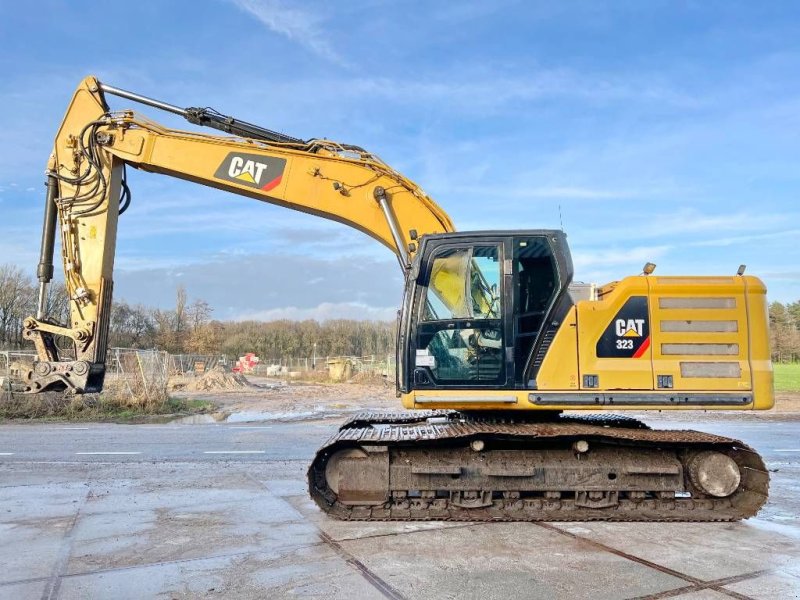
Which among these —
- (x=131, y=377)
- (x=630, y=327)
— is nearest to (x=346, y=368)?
(x=131, y=377)

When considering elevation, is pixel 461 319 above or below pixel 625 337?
above

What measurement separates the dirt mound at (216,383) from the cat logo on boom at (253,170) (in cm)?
2113

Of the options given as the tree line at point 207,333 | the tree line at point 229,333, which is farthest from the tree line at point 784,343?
the tree line at point 207,333

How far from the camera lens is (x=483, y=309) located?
6.08m

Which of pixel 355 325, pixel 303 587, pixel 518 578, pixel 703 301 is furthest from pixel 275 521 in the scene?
pixel 355 325

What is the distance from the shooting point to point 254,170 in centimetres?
755

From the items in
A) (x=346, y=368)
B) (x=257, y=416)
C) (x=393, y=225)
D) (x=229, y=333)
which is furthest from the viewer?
(x=229, y=333)

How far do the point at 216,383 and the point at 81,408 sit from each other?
36.9 ft

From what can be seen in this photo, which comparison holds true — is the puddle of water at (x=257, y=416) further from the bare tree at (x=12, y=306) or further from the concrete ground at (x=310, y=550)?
the bare tree at (x=12, y=306)

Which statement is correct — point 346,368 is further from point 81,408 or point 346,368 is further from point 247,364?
point 81,408

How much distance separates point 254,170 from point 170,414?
11.6 m

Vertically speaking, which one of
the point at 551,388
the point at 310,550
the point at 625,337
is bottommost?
the point at 310,550

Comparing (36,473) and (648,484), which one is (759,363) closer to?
(648,484)

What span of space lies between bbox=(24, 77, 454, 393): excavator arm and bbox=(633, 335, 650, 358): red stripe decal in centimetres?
239
